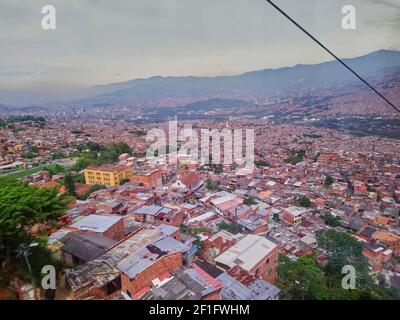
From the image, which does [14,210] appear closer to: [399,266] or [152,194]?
[152,194]

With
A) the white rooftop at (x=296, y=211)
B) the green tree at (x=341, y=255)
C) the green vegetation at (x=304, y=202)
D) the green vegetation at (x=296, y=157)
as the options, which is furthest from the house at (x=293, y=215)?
the green vegetation at (x=296, y=157)

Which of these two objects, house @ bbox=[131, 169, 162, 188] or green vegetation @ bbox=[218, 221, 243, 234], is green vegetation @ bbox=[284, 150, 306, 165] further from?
green vegetation @ bbox=[218, 221, 243, 234]

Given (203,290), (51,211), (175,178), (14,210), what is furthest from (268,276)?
(175,178)

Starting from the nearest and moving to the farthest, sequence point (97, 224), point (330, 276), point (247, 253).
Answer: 1. point (247, 253)
2. point (330, 276)
3. point (97, 224)

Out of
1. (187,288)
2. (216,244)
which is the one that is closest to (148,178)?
(216,244)

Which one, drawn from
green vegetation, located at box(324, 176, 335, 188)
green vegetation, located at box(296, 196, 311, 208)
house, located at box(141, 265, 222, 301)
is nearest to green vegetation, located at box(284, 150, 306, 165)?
green vegetation, located at box(324, 176, 335, 188)

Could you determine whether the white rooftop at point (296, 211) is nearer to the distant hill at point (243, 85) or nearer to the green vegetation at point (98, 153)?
the green vegetation at point (98, 153)

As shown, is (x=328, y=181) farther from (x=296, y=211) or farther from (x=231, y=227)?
(x=231, y=227)
